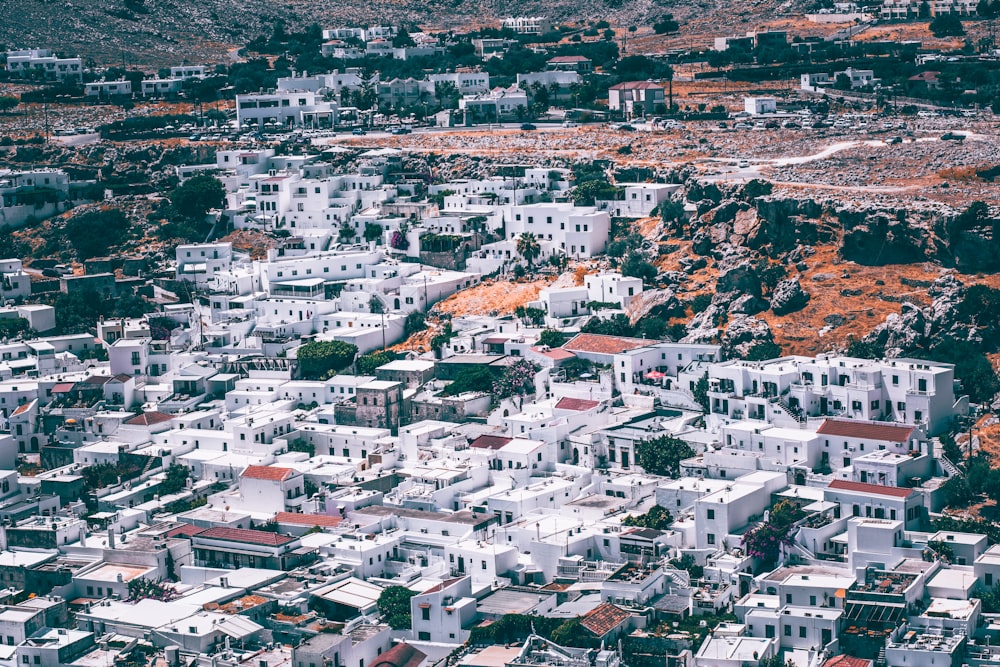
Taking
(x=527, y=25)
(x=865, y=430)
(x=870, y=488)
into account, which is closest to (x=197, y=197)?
(x=865, y=430)

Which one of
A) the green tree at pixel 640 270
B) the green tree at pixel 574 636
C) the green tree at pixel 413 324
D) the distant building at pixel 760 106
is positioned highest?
the distant building at pixel 760 106

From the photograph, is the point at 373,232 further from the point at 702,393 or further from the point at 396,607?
the point at 396,607

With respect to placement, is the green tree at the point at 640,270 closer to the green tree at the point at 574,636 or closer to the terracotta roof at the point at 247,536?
the terracotta roof at the point at 247,536

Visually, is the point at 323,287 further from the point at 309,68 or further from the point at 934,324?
the point at 309,68

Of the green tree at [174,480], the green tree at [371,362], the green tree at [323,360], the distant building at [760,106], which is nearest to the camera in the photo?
the green tree at [174,480]

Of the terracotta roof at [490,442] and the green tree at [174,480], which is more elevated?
the terracotta roof at [490,442]

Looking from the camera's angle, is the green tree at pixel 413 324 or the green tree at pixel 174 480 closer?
the green tree at pixel 174 480

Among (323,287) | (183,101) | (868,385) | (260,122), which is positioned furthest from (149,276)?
(868,385)

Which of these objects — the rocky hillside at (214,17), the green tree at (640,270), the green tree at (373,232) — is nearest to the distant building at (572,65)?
the rocky hillside at (214,17)

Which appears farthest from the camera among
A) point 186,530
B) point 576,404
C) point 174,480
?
point 576,404
